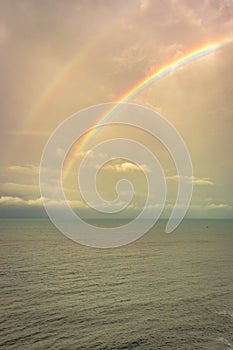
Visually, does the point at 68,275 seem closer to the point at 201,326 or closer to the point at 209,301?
the point at 209,301

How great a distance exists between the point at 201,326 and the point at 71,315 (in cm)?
1949

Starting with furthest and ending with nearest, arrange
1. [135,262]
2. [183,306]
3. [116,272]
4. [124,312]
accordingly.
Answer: [135,262] → [116,272] → [183,306] → [124,312]

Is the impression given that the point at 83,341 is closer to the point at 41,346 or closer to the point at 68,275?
the point at 41,346

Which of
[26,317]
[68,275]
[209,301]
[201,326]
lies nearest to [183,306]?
[209,301]

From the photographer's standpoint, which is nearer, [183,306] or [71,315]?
[71,315]

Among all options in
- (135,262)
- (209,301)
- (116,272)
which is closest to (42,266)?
(116,272)

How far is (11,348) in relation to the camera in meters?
35.6

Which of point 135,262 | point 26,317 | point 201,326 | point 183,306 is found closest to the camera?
point 201,326

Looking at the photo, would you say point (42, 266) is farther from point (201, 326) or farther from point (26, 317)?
point (201, 326)

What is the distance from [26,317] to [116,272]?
138 ft

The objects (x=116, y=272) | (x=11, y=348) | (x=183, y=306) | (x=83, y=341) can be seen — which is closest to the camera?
(x=11, y=348)

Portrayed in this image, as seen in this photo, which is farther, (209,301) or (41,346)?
(209,301)

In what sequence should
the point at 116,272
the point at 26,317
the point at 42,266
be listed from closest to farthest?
1. the point at 26,317
2. the point at 116,272
3. the point at 42,266

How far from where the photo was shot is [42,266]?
308ft
